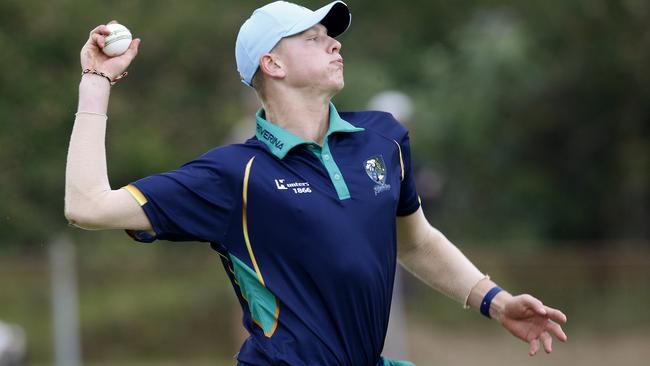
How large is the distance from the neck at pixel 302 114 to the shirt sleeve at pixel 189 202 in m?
0.34

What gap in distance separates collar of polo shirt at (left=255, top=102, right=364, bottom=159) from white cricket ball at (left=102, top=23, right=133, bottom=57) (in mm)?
572

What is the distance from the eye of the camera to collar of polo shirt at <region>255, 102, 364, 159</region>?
4.29 meters

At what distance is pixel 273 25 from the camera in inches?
175

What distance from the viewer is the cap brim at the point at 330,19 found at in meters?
4.42

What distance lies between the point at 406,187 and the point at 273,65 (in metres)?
0.67

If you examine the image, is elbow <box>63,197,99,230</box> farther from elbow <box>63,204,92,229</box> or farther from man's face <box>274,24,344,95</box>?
man's face <box>274,24,344,95</box>

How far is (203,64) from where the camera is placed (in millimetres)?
17234

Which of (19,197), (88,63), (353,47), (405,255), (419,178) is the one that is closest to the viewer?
(88,63)

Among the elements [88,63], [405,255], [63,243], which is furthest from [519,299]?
[63,243]

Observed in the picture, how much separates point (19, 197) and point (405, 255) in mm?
7780

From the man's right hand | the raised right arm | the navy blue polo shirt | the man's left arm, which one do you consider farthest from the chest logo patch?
the man's right hand

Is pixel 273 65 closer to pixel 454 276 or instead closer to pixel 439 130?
pixel 454 276

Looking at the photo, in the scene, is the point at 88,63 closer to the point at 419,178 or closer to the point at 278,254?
the point at 278,254

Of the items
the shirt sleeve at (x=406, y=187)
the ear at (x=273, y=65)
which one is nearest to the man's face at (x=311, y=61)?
the ear at (x=273, y=65)
